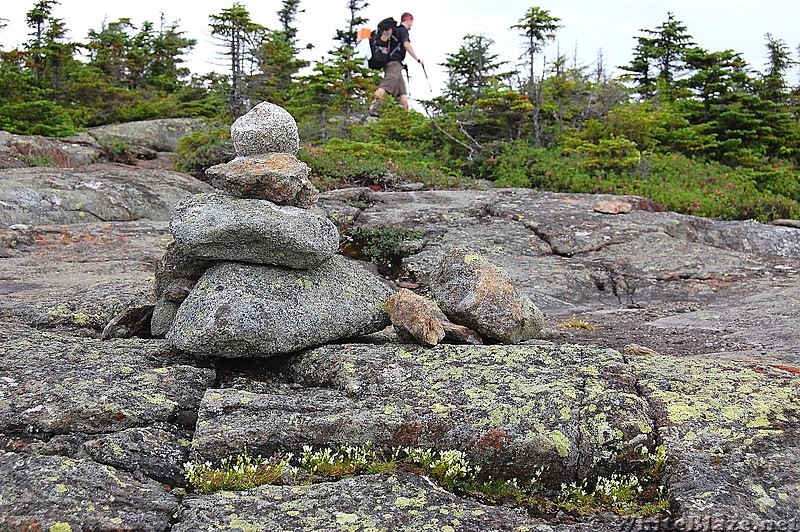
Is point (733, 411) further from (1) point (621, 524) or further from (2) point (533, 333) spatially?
(2) point (533, 333)

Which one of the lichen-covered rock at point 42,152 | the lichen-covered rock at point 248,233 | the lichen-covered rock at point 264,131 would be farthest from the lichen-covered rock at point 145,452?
the lichen-covered rock at point 42,152

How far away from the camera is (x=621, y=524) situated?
14.9 ft

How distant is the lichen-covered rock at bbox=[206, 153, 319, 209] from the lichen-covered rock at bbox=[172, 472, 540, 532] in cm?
384

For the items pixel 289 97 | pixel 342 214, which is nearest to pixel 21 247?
pixel 342 214

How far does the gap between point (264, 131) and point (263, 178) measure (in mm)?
669

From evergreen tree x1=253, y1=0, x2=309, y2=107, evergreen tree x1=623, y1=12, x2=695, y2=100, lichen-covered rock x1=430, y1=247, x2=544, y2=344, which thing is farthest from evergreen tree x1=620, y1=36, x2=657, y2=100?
lichen-covered rock x1=430, y1=247, x2=544, y2=344

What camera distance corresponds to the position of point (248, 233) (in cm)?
693

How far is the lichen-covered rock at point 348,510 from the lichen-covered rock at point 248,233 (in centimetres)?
292

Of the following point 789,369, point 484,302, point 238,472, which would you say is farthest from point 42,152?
point 789,369

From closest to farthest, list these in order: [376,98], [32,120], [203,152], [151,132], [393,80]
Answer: [203,152], [32,120], [376,98], [393,80], [151,132]

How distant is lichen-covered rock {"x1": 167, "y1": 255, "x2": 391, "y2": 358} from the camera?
6.50 m

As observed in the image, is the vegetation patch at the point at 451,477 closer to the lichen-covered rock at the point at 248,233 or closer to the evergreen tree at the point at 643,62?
the lichen-covered rock at the point at 248,233

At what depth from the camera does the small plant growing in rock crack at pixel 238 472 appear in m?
4.89

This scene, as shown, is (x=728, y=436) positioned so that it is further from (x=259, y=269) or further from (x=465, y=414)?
A: (x=259, y=269)
